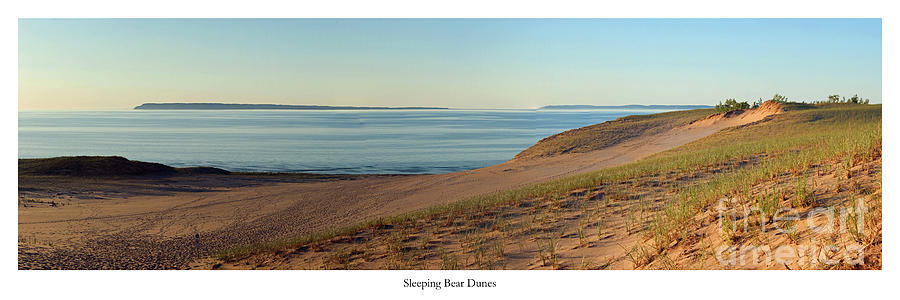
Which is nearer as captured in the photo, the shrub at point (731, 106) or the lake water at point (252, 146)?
the lake water at point (252, 146)

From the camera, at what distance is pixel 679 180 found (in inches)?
373

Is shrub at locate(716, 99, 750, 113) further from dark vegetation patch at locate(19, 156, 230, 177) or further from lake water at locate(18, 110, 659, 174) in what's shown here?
dark vegetation patch at locate(19, 156, 230, 177)

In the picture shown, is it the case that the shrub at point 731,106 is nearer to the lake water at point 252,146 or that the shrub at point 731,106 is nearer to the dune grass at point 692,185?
the lake water at point 252,146

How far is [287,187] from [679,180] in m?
13.9

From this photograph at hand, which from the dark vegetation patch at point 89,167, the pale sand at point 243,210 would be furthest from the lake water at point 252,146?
the pale sand at point 243,210

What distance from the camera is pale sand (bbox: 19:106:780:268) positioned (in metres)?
9.52

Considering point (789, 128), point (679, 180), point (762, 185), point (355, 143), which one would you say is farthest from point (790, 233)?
point (355, 143)

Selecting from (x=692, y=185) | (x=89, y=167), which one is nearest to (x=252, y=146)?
(x=89, y=167)

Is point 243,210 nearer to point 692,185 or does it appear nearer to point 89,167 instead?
point 89,167

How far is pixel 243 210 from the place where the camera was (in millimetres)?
13336

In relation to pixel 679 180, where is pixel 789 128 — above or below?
above

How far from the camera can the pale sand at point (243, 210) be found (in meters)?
9.52

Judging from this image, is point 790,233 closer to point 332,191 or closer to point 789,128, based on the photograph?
point 332,191

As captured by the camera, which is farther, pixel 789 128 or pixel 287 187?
pixel 789 128
